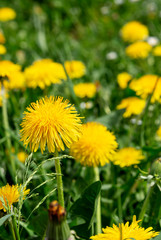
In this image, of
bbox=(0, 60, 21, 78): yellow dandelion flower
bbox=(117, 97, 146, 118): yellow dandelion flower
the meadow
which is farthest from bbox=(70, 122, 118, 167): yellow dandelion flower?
bbox=(0, 60, 21, 78): yellow dandelion flower

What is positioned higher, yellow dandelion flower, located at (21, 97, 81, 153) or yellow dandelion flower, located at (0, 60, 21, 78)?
yellow dandelion flower, located at (0, 60, 21, 78)

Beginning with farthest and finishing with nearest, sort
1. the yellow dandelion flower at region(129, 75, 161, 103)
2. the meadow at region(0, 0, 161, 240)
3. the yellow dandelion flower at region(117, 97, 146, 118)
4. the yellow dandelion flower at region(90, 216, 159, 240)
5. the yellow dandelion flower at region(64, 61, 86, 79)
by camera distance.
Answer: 1. the yellow dandelion flower at region(64, 61, 86, 79)
2. the yellow dandelion flower at region(117, 97, 146, 118)
3. the yellow dandelion flower at region(129, 75, 161, 103)
4. the meadow at region(0, 0, 161, 240)
5. the yellow dandelion flower at region(90, 216, 159, 240)

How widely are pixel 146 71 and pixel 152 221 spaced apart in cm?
147

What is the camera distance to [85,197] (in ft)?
2.84

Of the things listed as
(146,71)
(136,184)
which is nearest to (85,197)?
(136,184)

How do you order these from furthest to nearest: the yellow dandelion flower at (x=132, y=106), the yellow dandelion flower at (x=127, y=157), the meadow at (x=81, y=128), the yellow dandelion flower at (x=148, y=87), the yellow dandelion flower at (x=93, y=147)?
the yellow dandelion flower at (x=132, y=106)
the yellow dandelion flower at (x=148, y=87)
the yellow dandelion flower at (x=127, y=157)
the yellow dandelion flower at (x=93, y=147)
the meadow at (x=81, y=128)

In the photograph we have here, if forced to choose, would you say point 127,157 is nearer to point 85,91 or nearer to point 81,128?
point 81,128

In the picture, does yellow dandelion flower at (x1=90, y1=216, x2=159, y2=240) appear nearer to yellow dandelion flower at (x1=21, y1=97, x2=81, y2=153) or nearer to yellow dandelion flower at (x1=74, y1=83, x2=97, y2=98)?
yellow dandelion flower at (x1=21, y1=97, x2=81, y2=153)

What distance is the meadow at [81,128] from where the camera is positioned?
763 mm

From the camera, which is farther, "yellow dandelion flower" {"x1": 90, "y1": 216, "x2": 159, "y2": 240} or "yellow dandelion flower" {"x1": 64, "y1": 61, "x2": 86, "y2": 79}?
"yellow dandelion flower" {"x1": 64, "y1": 61, "x2": 86, "y2": 79}

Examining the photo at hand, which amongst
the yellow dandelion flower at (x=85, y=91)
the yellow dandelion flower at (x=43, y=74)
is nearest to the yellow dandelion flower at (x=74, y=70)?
the yellow dandelion flower at (x=85, y=91)

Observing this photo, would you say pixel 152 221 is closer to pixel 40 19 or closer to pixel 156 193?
pixel 156 193

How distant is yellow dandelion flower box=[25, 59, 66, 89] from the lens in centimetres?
146

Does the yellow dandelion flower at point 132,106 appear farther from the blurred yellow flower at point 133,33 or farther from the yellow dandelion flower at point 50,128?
the blurred yellow flower at point 133,33
